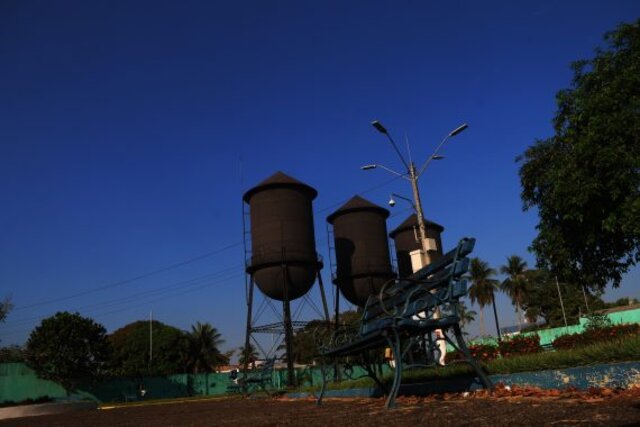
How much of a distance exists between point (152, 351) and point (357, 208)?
29.9 meters

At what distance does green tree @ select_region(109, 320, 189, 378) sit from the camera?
48406 mm

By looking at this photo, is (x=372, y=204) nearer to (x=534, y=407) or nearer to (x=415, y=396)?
(x=415, y=396)

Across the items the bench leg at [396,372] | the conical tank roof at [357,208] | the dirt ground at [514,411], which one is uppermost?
the conical tank roof at [357,208]

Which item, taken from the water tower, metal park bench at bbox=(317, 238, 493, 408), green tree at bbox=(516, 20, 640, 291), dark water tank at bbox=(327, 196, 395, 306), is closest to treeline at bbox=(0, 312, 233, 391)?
the water tower

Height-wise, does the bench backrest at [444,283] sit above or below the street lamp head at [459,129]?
below

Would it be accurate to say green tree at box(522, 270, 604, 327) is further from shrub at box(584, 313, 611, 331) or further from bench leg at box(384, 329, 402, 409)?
bench leg at box(384, 329, 402, 409)

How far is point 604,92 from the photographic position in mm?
11789

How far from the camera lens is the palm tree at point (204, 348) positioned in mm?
56750

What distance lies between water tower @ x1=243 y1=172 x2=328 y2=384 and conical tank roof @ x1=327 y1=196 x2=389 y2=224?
3.73m

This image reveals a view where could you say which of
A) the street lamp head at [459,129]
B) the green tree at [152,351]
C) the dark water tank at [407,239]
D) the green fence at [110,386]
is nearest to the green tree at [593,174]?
the street lamp head at [459,129]

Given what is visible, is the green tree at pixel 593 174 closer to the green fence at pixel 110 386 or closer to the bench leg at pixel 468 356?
the bench leg at pixel 468 356

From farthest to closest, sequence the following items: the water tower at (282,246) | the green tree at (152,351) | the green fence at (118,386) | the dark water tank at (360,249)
A: the green tree at (152,351), the green fence at (118,386), the dark water tank at (360,249), the water tower at (282,246)

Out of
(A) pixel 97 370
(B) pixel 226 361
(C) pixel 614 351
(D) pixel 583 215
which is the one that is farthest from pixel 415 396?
(B) pixel 226 361

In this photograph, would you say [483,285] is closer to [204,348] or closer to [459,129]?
[204,348]
